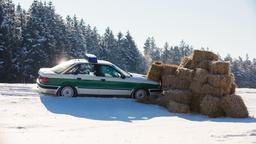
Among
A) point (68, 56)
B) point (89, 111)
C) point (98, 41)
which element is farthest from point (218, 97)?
point (98, 41)

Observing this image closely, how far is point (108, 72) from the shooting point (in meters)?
16.7

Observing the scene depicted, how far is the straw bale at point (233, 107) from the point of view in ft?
49.0

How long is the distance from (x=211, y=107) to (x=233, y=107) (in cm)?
76

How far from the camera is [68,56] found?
68.7 metres

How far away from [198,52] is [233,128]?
4905 mm

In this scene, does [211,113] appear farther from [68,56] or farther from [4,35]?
[68,56]

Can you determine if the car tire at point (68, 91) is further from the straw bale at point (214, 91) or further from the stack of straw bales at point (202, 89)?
the straw bale at point (214, 91)

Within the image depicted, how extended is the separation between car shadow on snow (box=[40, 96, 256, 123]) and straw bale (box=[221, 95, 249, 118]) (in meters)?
0.34

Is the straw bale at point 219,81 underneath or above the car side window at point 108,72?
underneath

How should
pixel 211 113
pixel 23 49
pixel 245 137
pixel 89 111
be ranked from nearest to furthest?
pixel 245 137 → pixel 89 111 → pixel 211 113 → pixel 23 49

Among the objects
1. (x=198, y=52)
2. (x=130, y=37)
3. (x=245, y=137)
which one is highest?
→ (x=130, y=37)

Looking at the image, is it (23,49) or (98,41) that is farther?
(98,41)

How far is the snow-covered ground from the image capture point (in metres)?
9.96

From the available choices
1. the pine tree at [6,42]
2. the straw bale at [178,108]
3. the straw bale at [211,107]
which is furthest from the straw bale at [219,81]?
the pine tree at [6,42]
